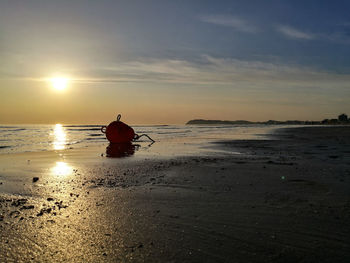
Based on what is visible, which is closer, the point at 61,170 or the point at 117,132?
the point at 61,170

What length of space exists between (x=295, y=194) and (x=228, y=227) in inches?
93.4

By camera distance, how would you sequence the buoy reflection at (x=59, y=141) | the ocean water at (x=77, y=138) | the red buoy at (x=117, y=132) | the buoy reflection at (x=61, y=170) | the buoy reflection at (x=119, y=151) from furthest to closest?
the red buoy at (x=117, y=132) → the ocean water at (x=77, y=138) → the buoy reflection at (x=59, y=141) → the buoy reflection at (x=119, y=151) → the buoy reflection at (x=61, y=170)

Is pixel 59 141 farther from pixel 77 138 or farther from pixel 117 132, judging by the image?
pixel 117 132

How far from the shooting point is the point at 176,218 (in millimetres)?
3986

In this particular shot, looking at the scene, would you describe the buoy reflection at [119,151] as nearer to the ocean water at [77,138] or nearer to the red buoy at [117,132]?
the red buoy at [117,132]

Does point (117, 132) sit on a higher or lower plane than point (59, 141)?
higher

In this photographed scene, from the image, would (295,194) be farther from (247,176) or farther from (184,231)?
(184,231)

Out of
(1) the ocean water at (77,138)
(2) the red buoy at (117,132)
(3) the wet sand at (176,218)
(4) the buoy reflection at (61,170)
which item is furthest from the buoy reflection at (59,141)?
(3) the wet sand at (176,218)

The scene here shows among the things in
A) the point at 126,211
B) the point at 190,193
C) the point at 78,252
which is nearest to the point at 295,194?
the point at 190,193

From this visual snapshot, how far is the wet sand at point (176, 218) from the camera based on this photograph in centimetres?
292

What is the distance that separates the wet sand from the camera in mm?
2924

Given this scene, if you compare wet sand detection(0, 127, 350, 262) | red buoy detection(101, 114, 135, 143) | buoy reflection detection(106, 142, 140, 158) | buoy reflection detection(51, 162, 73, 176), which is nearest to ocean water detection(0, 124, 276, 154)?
red buoy detection(101, 114, 135, 143)

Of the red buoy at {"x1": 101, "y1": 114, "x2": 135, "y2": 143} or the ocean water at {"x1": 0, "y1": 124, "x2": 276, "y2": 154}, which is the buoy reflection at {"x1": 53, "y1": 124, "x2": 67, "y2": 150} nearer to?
→ the ocean water at {"x1": 0, "y1": 124, "x2": 276, "y2": 154}

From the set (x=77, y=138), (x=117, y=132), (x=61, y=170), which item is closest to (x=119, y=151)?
(x=117, y=132)
